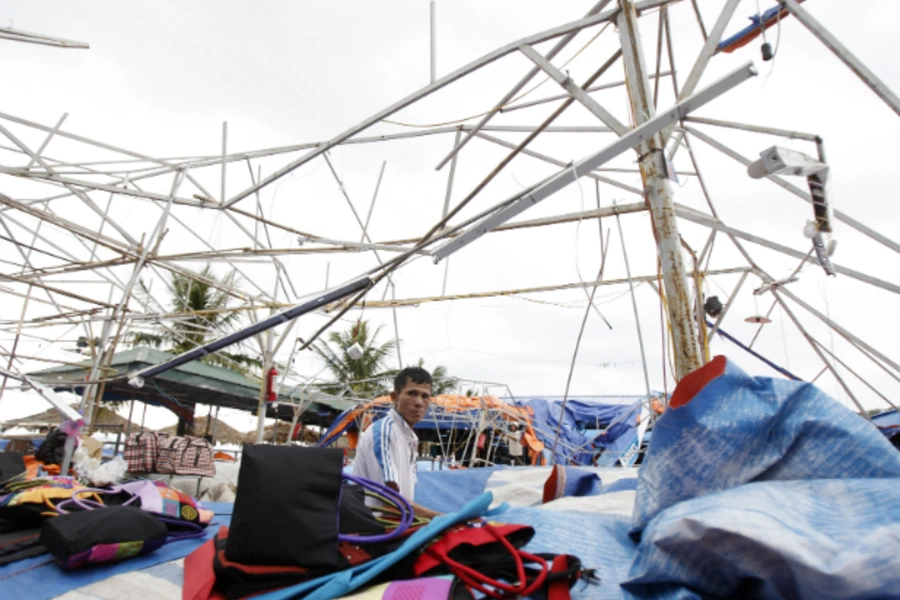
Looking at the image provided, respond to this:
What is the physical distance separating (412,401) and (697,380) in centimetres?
182

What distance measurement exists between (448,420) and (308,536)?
12174 mm

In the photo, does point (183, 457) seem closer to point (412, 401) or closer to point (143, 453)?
point (143, 453)


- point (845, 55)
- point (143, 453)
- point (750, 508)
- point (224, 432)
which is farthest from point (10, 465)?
point (224, 432)

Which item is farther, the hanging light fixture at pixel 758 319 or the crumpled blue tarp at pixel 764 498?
the hanging light fixture at pixel 758 319

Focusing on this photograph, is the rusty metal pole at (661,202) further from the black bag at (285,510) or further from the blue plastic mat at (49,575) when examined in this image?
the blue plastic mat at (49,575)

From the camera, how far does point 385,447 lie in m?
2.75

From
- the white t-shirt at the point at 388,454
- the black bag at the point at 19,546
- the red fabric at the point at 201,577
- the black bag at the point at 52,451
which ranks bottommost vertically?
the black bag at the point at 52,451

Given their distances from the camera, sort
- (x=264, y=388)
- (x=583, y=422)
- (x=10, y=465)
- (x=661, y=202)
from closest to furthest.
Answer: (x=661, y=202)
(x=10, y=465)
(x=264, y=388)
(x=583, y=422)

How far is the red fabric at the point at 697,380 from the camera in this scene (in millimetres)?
1437

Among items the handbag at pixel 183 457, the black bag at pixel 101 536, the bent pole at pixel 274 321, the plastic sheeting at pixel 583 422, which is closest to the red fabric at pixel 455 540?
the black bag at pixel 101 536

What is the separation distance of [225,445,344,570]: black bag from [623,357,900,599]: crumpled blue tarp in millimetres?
769

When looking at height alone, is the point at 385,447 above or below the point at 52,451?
above

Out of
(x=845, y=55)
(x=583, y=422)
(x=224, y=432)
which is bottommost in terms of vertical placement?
(x=224, y=432)

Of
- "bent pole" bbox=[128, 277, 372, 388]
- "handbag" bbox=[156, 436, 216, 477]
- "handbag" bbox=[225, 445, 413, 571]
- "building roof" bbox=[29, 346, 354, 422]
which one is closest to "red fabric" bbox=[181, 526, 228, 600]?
"handbag" bbox=[225, 445, 413, 571]
